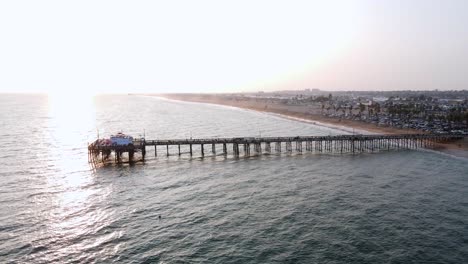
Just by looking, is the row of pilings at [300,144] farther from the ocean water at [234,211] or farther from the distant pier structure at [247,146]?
the ocean water at [234,211]

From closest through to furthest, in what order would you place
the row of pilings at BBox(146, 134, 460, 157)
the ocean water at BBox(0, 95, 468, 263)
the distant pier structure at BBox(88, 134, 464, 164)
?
the ocean water at BBox(0, 95, 468, 263) → the distant pier structure at BBox(88, 134, 464, 164) → the row of pilings at BBox(146, 134, 460, 157)

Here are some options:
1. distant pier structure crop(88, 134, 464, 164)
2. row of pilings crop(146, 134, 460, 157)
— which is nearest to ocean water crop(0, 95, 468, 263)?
distant pier structure crop(88, 134, 464, 164)

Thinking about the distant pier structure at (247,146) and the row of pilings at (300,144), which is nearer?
the distant pier structure at (247,146)

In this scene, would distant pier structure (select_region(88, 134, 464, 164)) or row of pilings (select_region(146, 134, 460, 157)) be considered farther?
row of pilings (select_region(146, 134, 460, 157))

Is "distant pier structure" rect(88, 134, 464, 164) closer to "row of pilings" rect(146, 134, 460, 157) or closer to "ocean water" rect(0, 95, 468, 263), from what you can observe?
"row of pilings" rect(146, 134, 460, 157)

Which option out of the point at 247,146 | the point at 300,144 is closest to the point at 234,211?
the point at 247,146

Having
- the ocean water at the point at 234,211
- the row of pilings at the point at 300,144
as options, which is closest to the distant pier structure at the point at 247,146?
the row of pilings at the point at 300,144

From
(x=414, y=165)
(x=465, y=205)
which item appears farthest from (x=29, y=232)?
(x=414, y=165)

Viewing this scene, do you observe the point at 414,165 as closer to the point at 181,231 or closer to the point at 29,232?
the point at 181,231
